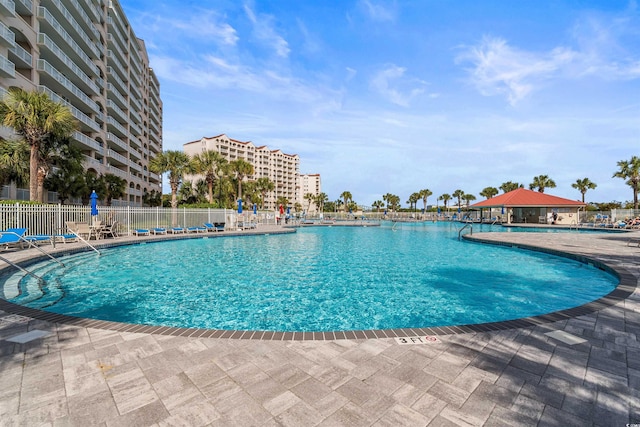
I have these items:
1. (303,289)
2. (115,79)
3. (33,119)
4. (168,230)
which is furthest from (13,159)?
(115,79)

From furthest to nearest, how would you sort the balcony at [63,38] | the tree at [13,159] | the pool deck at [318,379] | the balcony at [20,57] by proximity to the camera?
the balcony at [63,38]
the balcony at [20,57]
the tree at [13,159]
the pool deck at [318,379]

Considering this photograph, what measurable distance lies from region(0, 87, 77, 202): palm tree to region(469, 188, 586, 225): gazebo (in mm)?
42947

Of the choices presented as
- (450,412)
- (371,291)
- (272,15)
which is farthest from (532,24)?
(450,412)

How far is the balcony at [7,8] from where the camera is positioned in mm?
20766

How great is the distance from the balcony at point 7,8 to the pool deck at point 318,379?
30.0 meters

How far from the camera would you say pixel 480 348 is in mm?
3225


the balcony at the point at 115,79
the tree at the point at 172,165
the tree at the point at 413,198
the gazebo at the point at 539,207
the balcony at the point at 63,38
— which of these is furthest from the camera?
the tree at the point at 413,198

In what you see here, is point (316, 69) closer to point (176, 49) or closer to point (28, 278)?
point (176, 49)

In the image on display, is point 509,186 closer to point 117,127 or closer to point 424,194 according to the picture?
point 424,194

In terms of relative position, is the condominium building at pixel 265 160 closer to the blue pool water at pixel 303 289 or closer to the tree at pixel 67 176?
the tree at pixel 67 176

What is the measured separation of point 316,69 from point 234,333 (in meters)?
18.5

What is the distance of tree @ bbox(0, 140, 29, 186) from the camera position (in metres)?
18.1

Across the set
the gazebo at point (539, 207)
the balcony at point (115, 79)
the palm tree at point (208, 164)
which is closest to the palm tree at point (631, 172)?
the gazebo at point (539, 207)

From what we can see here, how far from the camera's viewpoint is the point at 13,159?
18.2 m
